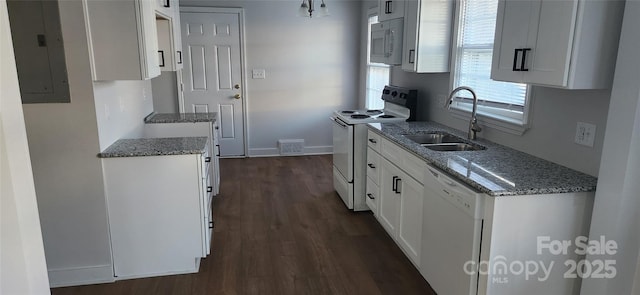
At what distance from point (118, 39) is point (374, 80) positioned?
3.53 metres

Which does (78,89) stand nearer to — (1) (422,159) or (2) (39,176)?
(2) (39,176)

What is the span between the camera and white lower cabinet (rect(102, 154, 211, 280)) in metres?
2.59

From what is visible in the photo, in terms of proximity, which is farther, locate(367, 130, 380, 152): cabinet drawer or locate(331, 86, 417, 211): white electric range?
locate(331, 86, 417, 211): white electric range

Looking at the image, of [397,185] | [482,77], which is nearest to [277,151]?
[397,185]

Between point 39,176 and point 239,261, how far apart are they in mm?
1352

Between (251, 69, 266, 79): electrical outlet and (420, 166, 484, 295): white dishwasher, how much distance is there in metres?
3.84

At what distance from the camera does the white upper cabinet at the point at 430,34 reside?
3.22 meters

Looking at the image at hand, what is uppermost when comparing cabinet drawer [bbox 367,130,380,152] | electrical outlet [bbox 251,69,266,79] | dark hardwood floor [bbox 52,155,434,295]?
electrical outlet [bbox 251,69,266,79]

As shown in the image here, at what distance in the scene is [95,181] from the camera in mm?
2539

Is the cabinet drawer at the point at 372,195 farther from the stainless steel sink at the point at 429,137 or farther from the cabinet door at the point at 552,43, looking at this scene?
the cabinet door at the point at 552,43

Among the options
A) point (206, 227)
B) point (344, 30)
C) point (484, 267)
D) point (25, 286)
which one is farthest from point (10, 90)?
point (344, 30)

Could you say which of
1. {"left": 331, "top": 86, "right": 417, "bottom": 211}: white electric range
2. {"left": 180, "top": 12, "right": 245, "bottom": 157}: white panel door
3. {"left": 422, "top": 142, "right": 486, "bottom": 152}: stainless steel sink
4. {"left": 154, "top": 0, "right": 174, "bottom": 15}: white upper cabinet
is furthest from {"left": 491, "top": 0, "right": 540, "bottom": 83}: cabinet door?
{"left": 180, "top": 12, "right": 245, "bottom": 157}: white panel door

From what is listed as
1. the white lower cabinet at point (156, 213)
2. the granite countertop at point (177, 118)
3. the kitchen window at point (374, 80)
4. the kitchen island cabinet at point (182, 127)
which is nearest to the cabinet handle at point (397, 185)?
the white lower cabinet at point (156, 213)

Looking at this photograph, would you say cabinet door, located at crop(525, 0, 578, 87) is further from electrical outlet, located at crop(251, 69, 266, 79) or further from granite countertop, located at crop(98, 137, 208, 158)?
electrical outlet, located at crop(251, 69, 266, 79)
